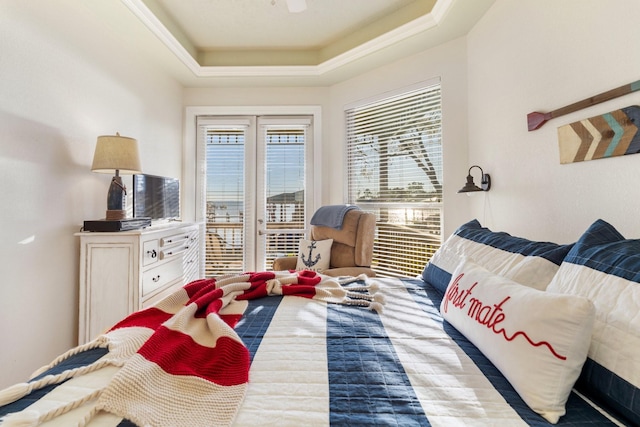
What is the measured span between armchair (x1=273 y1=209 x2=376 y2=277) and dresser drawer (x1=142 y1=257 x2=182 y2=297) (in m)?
0.86

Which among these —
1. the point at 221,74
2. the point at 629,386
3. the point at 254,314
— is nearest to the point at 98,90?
the point at 221,74

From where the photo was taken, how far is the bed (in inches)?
23.3

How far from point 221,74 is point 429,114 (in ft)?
7.29

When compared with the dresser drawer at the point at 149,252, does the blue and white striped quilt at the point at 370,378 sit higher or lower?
lower

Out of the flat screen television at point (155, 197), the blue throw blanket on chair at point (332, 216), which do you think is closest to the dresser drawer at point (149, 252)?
the flat screen television at point (155, 197)

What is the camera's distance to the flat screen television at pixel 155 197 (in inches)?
91.2

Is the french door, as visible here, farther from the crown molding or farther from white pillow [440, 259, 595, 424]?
white pillow [440, 259, 595, 424]

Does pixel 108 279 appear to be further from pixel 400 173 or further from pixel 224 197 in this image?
pixel 400 173

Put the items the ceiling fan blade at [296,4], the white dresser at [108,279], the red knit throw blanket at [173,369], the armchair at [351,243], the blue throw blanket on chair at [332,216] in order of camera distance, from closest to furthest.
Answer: the red knit throw blanket at [173,369], the ceiling fan blade at [296,4], the white dresser at [108,279], the armchair at [351,243], the blue throw blanket on chair at [332,216]

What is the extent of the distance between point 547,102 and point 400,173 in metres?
1.40

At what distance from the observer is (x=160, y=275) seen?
7.02ft

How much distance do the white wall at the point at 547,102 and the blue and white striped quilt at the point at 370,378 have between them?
2.89ft

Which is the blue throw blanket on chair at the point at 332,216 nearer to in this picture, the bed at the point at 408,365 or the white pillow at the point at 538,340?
the bed at the point at 408,365

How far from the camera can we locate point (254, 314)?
117 cm
